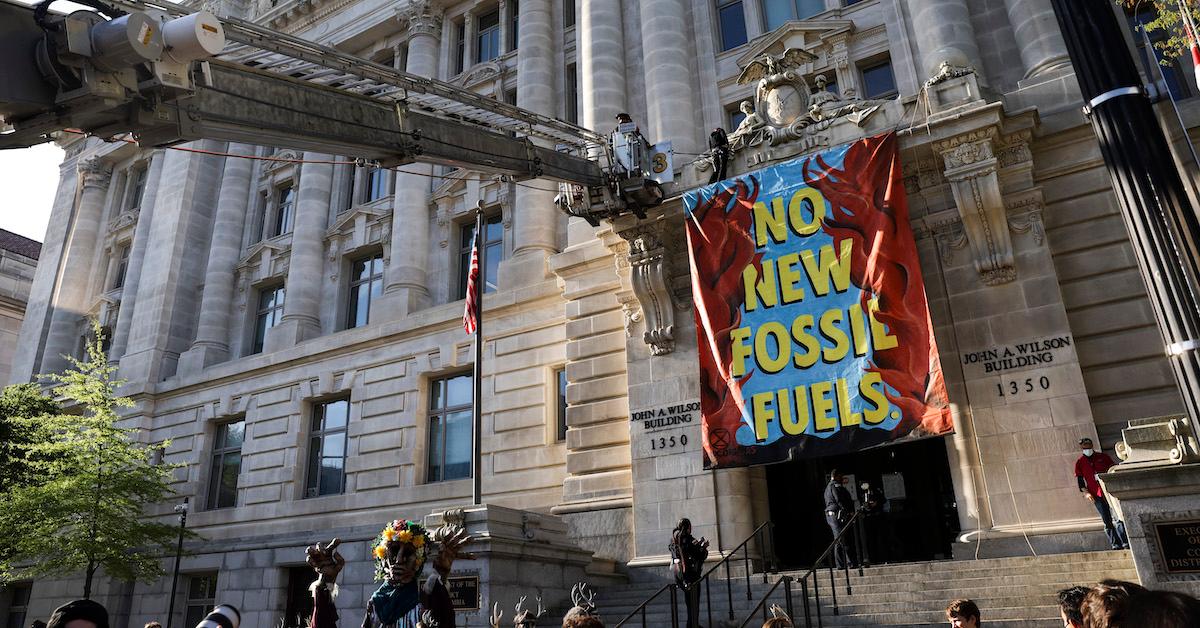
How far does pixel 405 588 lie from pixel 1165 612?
17.6 ft

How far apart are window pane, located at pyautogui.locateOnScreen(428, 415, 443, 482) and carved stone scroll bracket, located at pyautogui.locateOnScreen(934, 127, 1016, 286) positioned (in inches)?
585

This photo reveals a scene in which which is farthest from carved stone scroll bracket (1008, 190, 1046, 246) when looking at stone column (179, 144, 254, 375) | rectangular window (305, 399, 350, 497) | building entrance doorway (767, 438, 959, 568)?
stone column (179, 144, 254, 375)

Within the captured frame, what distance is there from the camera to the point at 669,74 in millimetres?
22312

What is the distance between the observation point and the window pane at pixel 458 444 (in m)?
22.8

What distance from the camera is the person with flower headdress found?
6324mm

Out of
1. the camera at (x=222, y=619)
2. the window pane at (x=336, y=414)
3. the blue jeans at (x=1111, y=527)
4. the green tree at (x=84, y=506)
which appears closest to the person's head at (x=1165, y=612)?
the camera at (x=222, y=619)

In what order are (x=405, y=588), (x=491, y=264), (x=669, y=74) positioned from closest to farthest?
(x=405, y=588), (x=669, y=74), (x=491, y=264)

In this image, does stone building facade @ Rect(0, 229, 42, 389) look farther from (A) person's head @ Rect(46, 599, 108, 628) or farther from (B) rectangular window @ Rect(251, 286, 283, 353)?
(A) person's head @ Rect(46, 599, 108, 628)

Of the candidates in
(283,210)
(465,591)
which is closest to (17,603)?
(283,210)

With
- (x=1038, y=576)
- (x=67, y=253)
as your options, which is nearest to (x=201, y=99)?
(x=1038, y=576)

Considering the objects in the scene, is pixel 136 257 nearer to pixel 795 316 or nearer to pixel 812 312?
pixel 795 316

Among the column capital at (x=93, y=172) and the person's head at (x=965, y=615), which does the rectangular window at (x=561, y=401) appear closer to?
the person's head at (x=965, y=615)

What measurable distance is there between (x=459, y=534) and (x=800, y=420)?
31.7 feet

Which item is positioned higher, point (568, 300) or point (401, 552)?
point (568, 300)
